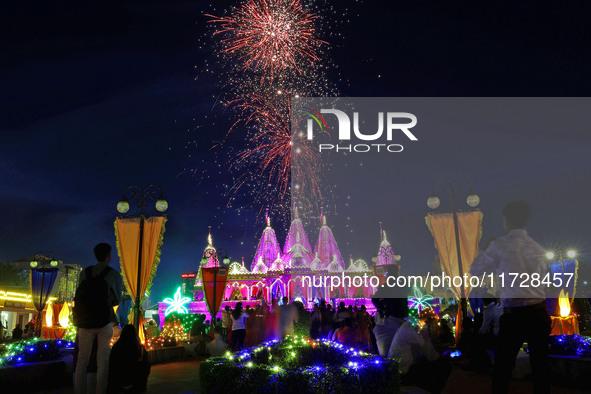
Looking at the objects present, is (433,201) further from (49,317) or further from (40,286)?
(49,317)

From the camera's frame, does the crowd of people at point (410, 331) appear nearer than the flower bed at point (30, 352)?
Yes

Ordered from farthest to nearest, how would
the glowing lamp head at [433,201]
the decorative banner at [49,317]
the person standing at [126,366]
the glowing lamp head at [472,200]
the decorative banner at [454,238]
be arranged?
the decorative banner at [49,317] < the glowing lamp head at [433,201] < the glowing lamp head at [472,200] < the decorative banner at [454,238] < the person standing at [126,366]

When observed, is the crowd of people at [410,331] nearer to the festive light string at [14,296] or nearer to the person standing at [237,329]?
the person standing at [237,329]

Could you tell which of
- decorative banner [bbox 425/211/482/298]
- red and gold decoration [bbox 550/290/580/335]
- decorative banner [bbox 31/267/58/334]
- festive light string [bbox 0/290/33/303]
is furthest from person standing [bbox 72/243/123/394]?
festive light string [bbox 0/290/33/303]

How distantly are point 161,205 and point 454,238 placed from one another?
7.42m

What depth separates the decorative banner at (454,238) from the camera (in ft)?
36.5

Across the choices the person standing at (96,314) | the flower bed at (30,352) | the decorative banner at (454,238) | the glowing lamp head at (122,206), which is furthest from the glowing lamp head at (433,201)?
the flower bed at (30,352)

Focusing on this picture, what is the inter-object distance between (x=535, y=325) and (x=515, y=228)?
0.84m

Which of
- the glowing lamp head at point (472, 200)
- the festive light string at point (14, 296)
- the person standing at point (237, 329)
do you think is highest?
the glowing lamp head at point (472, 200)

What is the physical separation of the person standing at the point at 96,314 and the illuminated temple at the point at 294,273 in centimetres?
3190

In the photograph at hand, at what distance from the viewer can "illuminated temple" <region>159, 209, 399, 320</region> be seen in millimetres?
43406

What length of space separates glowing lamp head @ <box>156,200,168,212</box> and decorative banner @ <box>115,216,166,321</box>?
646mm

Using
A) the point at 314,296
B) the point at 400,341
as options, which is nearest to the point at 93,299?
the point at 400,341

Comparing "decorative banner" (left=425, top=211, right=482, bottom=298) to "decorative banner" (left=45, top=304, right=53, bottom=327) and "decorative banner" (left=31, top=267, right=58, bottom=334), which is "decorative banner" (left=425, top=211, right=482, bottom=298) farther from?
"decorative banner" (left=45, top=304, right=53, bottom=327)
